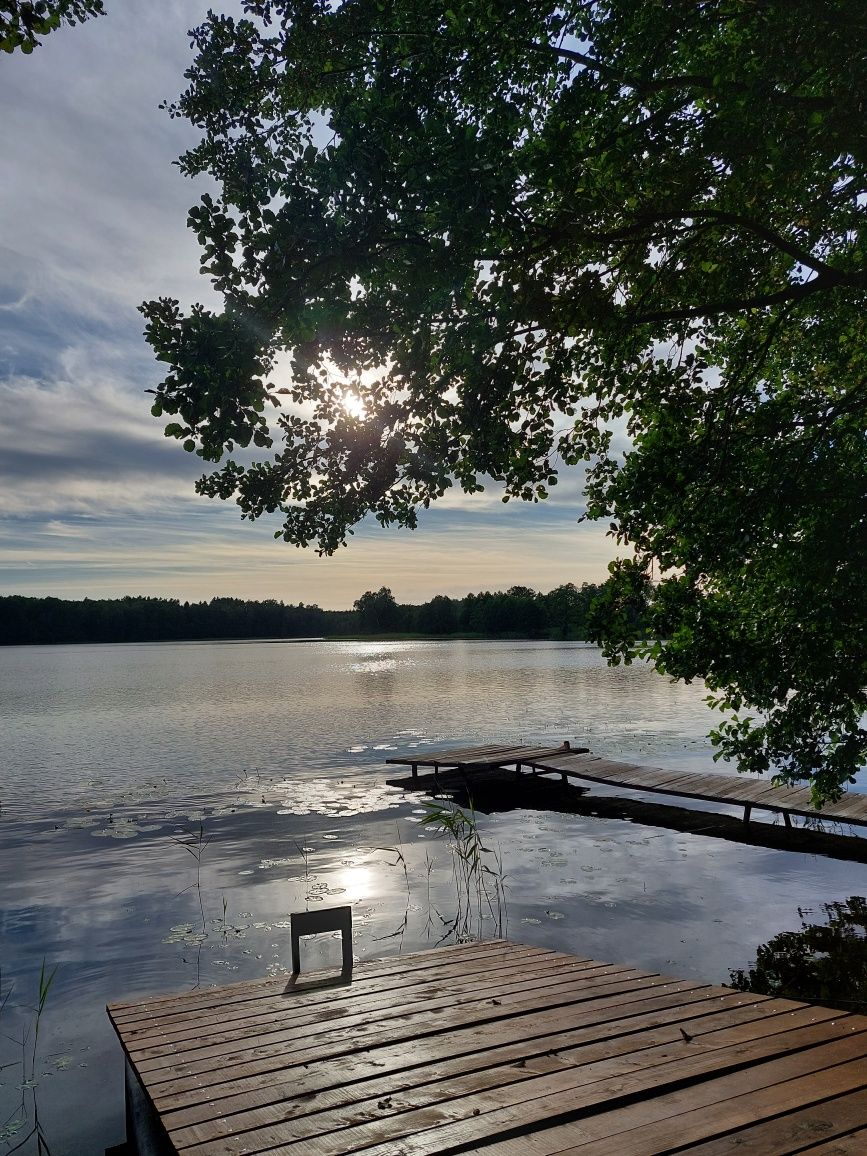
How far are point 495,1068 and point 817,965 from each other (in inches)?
248

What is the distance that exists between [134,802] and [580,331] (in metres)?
17.5

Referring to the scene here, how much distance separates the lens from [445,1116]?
4.57 metres

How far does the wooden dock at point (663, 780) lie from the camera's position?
1586 centimetres

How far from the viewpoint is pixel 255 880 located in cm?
1378

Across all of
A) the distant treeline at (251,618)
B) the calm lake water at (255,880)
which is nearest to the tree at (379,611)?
the distant treeline at (251,618)

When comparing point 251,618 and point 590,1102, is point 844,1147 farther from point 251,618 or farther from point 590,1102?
point 251,618

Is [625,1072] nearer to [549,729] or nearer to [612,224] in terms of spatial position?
[612,224]

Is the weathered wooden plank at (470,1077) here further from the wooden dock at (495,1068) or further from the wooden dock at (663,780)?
the wooden dock at (663,780)

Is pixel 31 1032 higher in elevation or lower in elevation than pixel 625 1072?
lower

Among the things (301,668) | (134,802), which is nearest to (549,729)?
(134,802)

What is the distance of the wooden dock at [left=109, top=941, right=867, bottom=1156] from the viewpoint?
4367 millimetres

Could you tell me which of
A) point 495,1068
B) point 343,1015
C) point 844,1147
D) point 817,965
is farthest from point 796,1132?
point 817,965

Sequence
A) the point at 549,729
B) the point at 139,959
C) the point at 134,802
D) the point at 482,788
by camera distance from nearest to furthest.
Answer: the point at 139,959, the point at 134,802, the point at 482,788, the point at 549,729

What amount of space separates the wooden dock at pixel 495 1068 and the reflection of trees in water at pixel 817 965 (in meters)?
2.67
